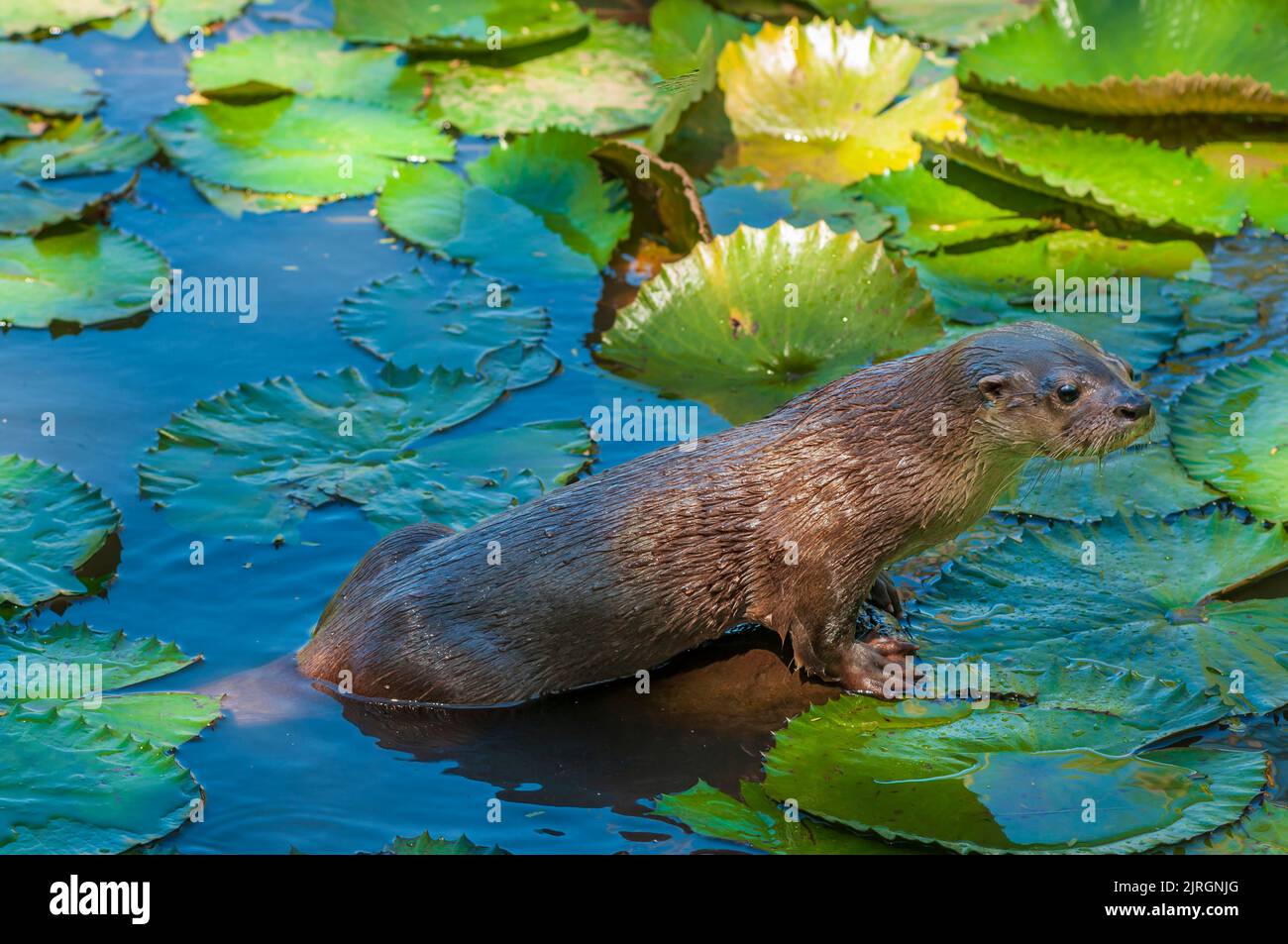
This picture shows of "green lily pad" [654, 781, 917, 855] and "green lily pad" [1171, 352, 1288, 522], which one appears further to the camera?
"green lily pad" [1171, 352, 1288, 522]

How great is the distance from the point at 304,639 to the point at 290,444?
1.18 meters

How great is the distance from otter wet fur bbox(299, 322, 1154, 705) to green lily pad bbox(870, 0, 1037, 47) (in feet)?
18.6

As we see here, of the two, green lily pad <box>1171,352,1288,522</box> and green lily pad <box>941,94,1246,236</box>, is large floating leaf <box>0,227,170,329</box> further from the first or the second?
green lily pad <box>1171,352,1288,522</box>

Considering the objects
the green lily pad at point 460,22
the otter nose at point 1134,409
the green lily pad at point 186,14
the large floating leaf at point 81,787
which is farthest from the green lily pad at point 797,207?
the large floating leaf at point 81,787

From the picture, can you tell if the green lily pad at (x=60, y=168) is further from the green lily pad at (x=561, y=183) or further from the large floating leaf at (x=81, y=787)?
the large floating leaf at (x=81, y=787)

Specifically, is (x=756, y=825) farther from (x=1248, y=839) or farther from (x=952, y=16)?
(x=952, y=16)

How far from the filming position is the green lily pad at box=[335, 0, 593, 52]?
10.5m

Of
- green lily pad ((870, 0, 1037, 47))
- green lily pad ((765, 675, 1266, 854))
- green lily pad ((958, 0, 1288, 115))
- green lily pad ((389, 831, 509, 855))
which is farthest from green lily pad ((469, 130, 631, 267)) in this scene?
green lily pad ((389, 831, 509, 855))

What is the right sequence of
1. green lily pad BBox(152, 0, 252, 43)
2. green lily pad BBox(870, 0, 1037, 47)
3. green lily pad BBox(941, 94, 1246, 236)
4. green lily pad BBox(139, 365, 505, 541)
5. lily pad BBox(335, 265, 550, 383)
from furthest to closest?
green lily pad BBox(152, 0, 252, 43)
green lily pad BBox(870, 0, 1037, 47)
green lily pad BBox(941, 94, 1246, 236)
lily pad BBox(335, 265, 550, 383)
green lily pad BBox(139, 365, 505, 541)

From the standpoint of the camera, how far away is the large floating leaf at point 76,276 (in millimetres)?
8047

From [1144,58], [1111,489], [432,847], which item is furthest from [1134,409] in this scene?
[1144,58]

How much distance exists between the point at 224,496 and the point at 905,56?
5.41 metres

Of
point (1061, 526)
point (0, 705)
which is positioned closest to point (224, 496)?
point (0, 705)
